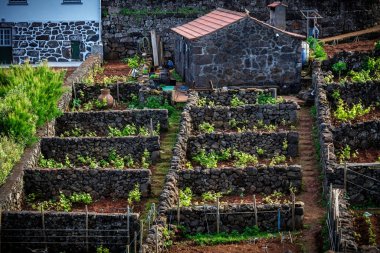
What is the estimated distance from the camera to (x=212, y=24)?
38.4 m

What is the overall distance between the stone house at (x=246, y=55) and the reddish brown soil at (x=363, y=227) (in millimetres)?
12411

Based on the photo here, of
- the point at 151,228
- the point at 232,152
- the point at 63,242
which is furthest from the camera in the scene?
Result: the point at 232,152

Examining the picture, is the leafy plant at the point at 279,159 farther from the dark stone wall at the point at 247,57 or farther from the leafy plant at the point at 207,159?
the dark stone wall at the point at 247,57

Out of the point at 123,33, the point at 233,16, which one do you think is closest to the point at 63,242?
the point at 233,16

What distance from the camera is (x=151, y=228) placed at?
2419cm

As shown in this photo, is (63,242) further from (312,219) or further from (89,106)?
(89,106)

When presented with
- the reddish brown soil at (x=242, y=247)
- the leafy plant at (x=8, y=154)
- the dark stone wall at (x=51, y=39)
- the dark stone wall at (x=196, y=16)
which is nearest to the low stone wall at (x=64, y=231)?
the reddish brown soil at (x=242, y=247)

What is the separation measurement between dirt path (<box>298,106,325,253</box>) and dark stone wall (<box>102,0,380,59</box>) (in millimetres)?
10781

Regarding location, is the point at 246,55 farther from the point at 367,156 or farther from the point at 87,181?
the point at 87,181

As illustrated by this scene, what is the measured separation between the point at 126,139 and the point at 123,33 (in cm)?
1527

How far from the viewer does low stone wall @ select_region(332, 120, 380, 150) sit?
2966 centimetres

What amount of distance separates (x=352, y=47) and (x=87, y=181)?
15.8m

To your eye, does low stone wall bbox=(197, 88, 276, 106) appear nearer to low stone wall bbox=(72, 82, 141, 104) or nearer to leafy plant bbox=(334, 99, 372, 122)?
leafy plant bbox=(334, 99, 372, 122)

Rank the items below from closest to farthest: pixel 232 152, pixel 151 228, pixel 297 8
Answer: pixel 151 228 < pixel 232 152 < pixel 297 8
